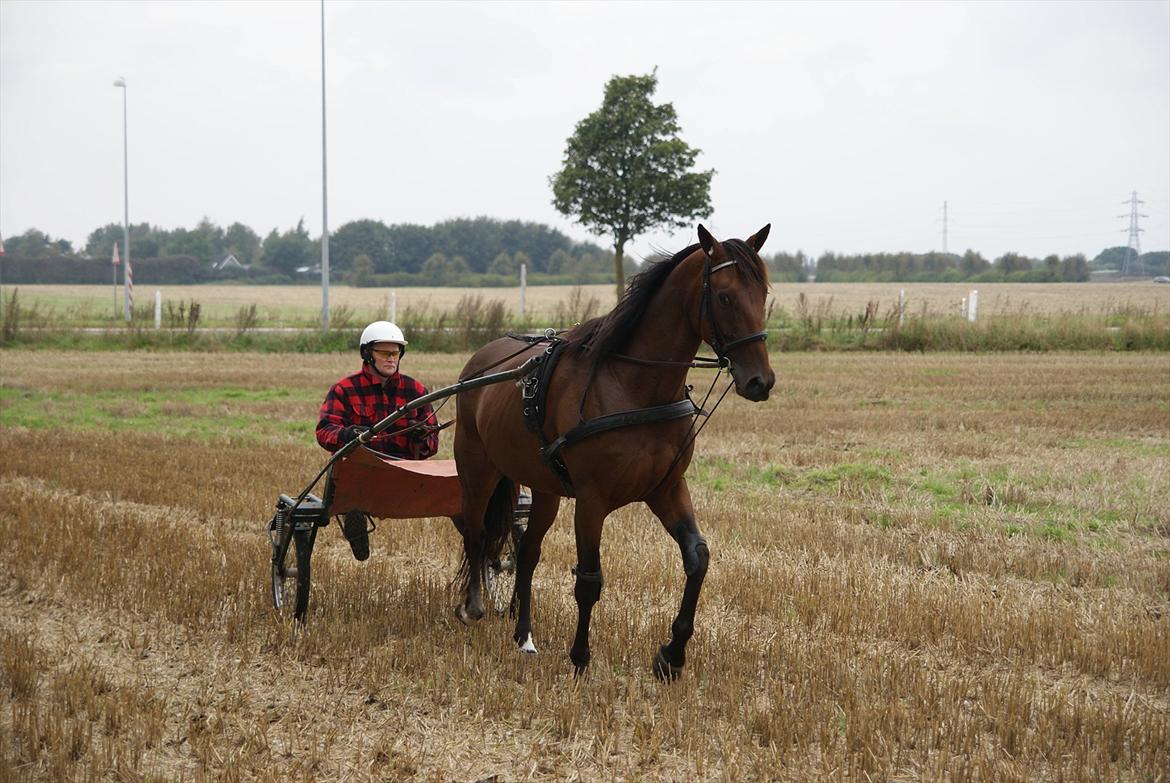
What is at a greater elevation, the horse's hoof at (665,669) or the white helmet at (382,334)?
the white helmet at (382,334)

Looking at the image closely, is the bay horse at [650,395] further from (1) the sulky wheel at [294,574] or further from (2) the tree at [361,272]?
(2) the tree at [361,272]

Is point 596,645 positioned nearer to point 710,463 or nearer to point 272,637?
point 272,637

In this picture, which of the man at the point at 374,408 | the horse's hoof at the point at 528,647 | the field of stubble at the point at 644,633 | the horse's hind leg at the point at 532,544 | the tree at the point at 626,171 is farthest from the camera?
the tree at the point at 626,171

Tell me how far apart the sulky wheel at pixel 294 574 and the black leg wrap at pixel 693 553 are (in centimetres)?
234

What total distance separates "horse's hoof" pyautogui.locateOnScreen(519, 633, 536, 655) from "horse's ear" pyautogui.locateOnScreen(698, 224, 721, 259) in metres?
2.34

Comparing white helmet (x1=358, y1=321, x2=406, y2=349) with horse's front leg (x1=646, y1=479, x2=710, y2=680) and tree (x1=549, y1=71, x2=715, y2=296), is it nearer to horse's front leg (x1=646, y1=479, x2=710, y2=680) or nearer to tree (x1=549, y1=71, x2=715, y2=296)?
horse's front leg (x1=646, y1=479, x2=710, y2=680)

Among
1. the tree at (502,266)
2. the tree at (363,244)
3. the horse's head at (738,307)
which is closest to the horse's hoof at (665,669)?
the horse's head at (738,307)

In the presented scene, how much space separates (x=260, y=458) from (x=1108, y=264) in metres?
88.1

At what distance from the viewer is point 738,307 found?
4715 mm

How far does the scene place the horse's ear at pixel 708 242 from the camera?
187 inches

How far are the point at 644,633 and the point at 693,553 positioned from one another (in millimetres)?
991

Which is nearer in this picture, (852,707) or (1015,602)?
(852,707)

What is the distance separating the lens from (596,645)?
5711 millimetres

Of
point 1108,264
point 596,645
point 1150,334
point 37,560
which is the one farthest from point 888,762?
point 1108,264
